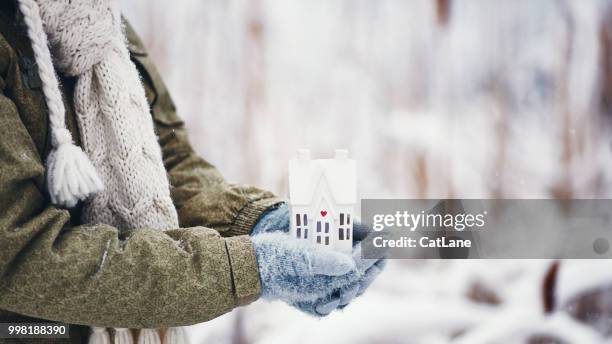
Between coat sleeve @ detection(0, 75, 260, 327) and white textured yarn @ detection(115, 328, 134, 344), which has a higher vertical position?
coat sleeve @ detection(0, 75, 260, 327)

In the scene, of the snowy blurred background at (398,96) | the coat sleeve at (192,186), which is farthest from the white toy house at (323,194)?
the snowy blurred background at (398,96)

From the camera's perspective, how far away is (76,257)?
0.68 m

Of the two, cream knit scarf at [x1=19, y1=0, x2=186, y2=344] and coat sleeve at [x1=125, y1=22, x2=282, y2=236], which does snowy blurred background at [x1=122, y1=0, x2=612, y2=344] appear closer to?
coat sleeve at [x1=125, y1=22, x2=282, y2=236]

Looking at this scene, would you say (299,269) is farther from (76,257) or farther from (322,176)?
(76,257)

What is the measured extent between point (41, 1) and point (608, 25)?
164 centimetres

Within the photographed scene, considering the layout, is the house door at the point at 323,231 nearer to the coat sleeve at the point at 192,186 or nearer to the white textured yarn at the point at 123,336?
the coat sleeve at the point at 192,186

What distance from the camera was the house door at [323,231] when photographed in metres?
0.80

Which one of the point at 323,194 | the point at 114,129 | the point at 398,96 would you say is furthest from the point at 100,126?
the point at 398,96

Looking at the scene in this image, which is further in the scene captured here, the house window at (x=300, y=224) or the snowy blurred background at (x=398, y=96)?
the snowy blurred background at (x=398, y=96)

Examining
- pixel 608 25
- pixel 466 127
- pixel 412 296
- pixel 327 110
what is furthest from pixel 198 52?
pixel 608 25

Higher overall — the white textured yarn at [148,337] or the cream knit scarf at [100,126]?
the cream knit scarf at [100,126]

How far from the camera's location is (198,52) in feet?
5.73

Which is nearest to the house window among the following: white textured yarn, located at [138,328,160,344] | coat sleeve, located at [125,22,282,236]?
coat sleeve, located at [125,22,282,236]

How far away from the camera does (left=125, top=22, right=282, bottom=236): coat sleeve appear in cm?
96
